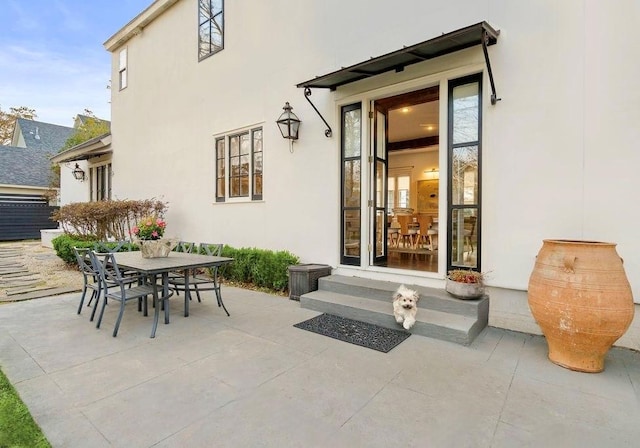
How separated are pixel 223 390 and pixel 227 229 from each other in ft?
17.0

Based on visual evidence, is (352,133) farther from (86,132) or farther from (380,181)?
(86,132)

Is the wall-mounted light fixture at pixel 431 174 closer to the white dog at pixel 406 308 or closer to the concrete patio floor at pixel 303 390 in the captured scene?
the concrete patio floor at pixel 303 390

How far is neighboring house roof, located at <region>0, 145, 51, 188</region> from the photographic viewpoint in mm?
16422

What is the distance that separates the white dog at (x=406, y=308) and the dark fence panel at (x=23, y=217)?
19258 mm

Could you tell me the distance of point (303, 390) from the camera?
97.2 inches

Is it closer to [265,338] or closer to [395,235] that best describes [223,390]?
[265,338]

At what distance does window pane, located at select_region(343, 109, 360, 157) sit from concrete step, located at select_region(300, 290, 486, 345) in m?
2.33

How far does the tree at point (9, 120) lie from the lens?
81.1 feet

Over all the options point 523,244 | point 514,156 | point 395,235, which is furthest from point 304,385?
point 395,235

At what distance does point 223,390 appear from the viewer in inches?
97.0

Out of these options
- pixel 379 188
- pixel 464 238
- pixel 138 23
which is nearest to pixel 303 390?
pixel 464 238

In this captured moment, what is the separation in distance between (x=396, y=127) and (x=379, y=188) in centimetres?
359

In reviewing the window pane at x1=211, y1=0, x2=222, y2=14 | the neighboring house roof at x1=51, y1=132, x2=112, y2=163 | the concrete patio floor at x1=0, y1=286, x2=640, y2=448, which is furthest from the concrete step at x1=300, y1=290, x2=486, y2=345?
the neighboring house roof at x1=51, y1=132, x2=112, y2=163

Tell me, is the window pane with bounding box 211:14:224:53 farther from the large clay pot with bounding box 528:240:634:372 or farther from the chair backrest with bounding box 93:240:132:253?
the large clay pot with bounding box 528:240:634:372
